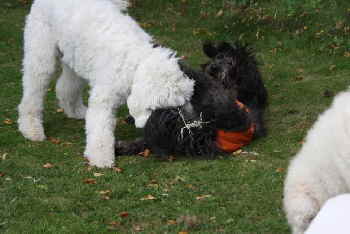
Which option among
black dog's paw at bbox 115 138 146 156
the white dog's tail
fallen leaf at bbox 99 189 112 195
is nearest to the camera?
fallen leaf at bbox 99 189 112 195

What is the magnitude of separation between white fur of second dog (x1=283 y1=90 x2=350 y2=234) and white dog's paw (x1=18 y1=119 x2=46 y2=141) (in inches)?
167

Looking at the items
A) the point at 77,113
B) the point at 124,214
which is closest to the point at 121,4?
the point at 77,113

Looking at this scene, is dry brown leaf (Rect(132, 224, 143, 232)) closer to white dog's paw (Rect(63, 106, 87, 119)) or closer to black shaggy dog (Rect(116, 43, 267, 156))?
black shaggy dog (Rect(116, 43, 267, 156))

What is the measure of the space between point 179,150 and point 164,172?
41cm

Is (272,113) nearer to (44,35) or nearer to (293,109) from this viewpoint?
(293,109)

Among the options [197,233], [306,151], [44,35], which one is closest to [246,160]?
[197,233]

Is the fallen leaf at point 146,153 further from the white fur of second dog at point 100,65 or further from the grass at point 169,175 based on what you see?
the white fur of second dog at point 100,65

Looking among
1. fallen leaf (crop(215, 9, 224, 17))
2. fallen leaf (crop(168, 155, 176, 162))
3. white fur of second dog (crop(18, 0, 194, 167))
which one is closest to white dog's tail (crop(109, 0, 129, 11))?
white fur of second dog (crop(18, 0, 194, 167))

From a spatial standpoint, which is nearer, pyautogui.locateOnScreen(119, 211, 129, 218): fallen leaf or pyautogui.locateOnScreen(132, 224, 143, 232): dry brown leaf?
pyautogui.locateOnScreen(132, 224, 143, 232): dry brown leaf

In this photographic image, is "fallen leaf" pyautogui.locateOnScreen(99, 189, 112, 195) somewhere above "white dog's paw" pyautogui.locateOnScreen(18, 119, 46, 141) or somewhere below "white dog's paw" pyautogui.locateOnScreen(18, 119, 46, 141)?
above

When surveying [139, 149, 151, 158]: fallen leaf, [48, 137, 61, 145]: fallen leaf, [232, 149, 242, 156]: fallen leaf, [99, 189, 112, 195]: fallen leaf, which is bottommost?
[48, 137, 61, 145]: fallen leaf

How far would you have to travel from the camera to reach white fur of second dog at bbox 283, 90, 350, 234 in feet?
7.95

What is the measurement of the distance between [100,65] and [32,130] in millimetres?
1244

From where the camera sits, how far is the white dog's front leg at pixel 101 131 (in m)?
5.75
